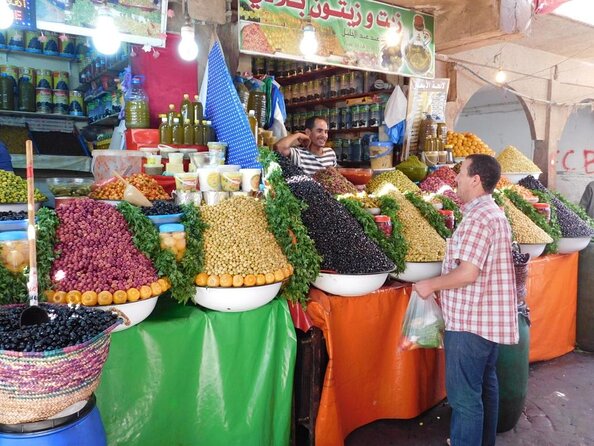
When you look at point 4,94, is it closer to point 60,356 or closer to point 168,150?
point 168,150

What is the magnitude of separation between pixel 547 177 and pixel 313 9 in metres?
4.94

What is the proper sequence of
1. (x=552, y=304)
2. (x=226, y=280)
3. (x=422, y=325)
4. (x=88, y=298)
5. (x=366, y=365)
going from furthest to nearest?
(x=552, y=304) < (x=366, y=365) < (x=422, y=325) < (x=226, y=280) < (x=88, y=298)

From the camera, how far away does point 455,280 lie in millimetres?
2221

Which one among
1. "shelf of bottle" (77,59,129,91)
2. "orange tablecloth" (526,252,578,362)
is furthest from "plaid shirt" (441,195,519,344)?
"shelf of bottle" (77,59,129,91)

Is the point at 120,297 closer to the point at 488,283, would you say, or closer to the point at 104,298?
the point at 104,298

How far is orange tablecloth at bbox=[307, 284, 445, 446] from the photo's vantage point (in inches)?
95.7

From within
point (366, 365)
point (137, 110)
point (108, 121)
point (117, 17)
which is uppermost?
point (117, 17)

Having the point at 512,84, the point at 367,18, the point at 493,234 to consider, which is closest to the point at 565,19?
the point at 512,84

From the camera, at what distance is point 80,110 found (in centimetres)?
648

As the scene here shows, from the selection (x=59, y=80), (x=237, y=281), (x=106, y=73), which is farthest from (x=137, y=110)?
(x=59, y=80)

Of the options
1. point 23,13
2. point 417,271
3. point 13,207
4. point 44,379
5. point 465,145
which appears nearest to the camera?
point 44,379

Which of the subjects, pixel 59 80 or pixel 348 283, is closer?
pixel 348 283

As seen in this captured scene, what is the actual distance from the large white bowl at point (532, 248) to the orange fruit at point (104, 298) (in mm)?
2928

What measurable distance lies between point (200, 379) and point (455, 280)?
1223 mm
